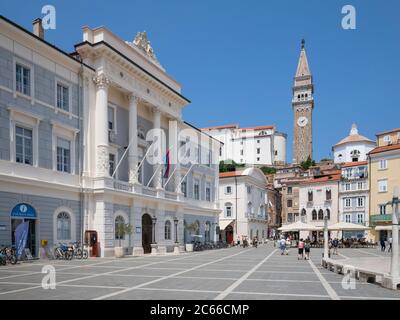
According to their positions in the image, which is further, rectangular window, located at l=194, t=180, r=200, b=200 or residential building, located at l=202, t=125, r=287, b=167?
residential building, located at l=202, t=125, r=287, b=167

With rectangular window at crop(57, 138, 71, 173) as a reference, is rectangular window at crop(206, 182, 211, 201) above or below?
below

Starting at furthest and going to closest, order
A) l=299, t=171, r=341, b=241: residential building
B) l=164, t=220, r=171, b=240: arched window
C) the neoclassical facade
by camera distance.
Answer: l=299, t=171, r=341, b=241: residential building
l=164, t=220, r=171, b=240: arched window
the neoclassical facade

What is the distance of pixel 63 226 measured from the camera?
92.7 ft

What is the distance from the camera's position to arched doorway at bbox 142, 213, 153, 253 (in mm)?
37562

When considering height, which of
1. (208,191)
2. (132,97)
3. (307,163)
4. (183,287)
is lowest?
(183,287)

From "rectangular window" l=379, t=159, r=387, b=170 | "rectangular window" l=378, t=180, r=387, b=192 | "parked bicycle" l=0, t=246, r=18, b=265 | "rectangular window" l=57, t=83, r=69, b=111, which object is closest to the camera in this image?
"parked bicycle" l=0, t=246, r=18, b=265

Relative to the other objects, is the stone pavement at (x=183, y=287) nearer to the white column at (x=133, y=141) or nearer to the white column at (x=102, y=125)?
the white column at (x=102, y=125)

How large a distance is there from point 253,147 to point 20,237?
123 meters

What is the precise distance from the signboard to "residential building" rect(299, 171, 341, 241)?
55.3 m

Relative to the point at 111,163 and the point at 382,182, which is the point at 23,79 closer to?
the point at 111,163

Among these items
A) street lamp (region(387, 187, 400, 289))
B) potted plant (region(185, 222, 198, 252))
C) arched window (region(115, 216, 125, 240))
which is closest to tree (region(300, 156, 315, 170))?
potted plant (region(185, 222, 198, 252))

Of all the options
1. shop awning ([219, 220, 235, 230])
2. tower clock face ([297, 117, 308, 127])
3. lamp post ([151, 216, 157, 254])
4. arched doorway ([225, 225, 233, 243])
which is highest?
tower clock face ([297, 117, 308, 127])

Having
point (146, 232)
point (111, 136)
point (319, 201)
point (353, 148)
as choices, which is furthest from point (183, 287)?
point (353, 148)

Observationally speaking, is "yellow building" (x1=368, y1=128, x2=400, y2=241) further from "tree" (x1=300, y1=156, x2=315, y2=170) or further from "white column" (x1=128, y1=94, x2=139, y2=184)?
"tree" (x1=300, y1=156, x2=315, y2=170)
